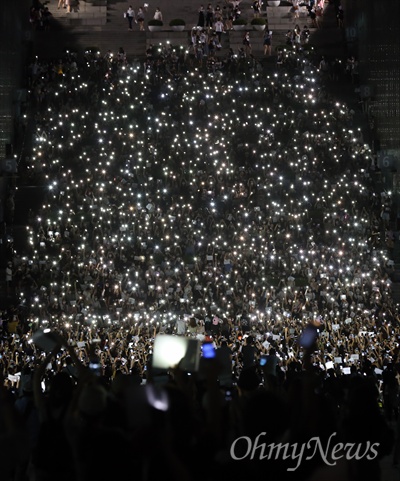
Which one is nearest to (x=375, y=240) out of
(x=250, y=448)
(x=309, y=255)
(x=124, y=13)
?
(x=309, y=255)

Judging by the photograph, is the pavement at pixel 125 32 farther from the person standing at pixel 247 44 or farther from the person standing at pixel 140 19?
the person standing at pixel 247 44

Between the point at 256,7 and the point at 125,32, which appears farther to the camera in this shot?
the point at 256,7

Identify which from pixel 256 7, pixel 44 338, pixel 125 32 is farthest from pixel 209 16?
pixel 44 338

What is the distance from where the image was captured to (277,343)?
733 inches

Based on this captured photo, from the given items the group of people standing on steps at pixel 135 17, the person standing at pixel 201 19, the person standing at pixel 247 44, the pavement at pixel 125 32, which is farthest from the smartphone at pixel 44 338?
the group of people standing on steps at pixel 135 17

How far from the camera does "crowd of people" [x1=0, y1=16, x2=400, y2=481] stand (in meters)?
19.0

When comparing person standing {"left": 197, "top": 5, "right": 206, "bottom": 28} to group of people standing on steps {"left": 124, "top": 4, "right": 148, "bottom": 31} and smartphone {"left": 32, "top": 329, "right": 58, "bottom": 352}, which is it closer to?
group of people standing on steps {"left": 124, "top": 4, "right": 148, "bottom": 31}

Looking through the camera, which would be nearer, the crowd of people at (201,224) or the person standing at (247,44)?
the crowd of people at (201,224)

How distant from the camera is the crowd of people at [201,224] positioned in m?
19.0

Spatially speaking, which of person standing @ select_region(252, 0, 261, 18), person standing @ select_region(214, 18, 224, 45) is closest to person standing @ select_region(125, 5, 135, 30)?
person standing @ select_region(214, 18, 224, 45)

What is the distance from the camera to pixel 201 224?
26.3 meters

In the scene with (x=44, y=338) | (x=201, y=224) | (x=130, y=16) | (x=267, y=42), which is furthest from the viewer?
(x=130, y=16)

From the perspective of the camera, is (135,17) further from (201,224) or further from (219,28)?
(201,224)

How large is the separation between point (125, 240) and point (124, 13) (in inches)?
547
